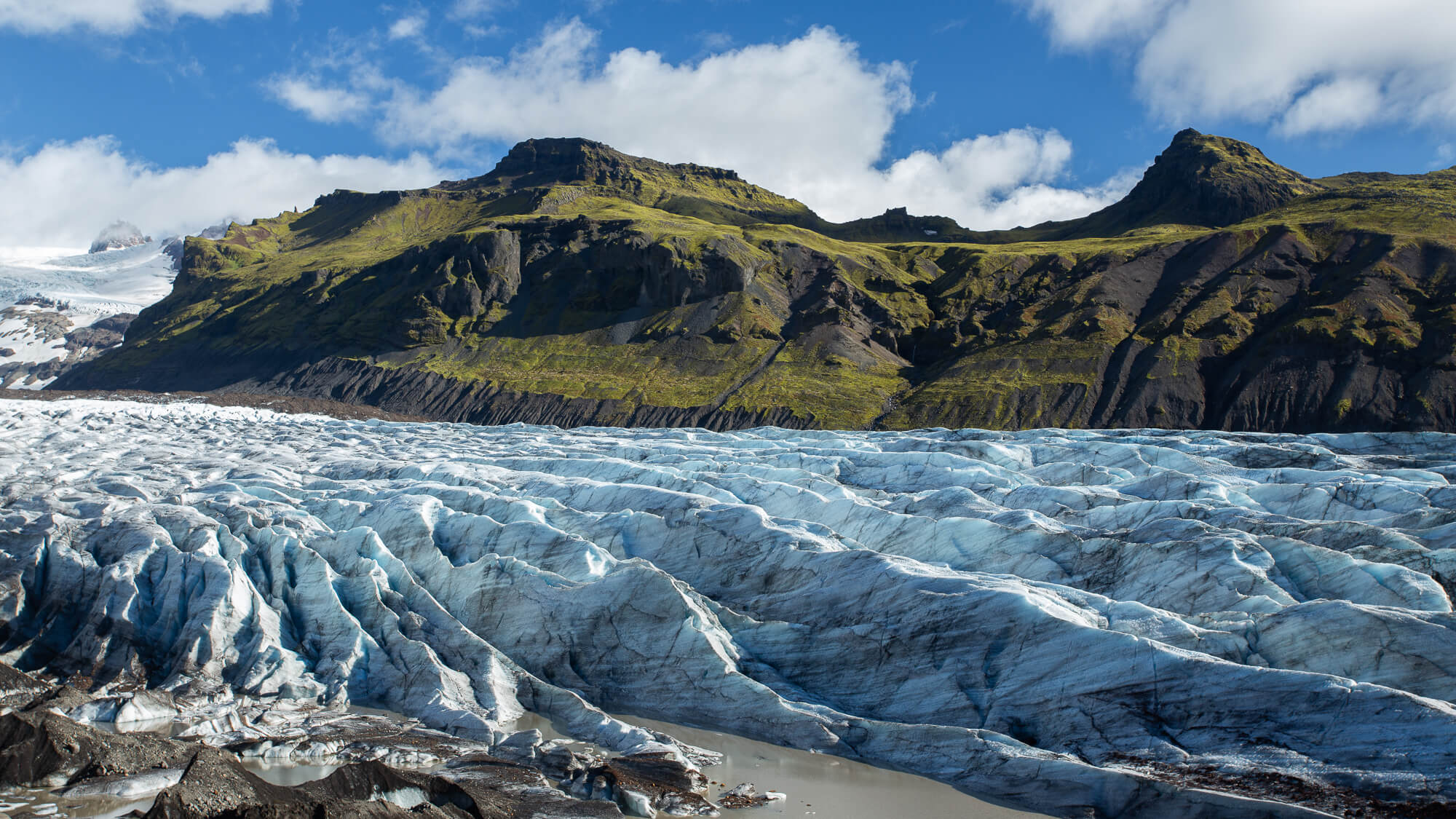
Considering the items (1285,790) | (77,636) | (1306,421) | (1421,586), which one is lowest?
(77,636)

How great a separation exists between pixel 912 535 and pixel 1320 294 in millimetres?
99181

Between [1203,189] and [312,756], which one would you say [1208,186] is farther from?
[312,756]

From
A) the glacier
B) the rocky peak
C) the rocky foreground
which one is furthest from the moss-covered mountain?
the rocky foreground

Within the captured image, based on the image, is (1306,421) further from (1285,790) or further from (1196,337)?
(1285,790)

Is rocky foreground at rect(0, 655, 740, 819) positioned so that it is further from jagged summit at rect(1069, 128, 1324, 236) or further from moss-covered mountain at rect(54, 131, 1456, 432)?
jagged summit at rect(1069, 128, 1324, 236)

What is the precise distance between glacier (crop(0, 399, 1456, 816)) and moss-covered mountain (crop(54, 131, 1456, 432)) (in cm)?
6301

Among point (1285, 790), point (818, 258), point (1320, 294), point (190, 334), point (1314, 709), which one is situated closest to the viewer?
point (1285, 790)

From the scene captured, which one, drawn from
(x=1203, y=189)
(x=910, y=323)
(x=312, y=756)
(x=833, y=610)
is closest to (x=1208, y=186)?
(x=1203, y=189)

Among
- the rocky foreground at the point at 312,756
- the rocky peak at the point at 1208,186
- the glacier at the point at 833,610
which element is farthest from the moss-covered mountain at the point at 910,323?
the rocky foreground at the point at 312,756

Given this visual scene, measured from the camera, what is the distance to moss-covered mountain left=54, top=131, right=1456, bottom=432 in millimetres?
99375

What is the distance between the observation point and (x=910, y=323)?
138 metres

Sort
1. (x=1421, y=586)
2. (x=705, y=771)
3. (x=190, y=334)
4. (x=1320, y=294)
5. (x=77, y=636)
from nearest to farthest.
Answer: (x=705, y=771)
(x=1421, y=586)
(x=77, y=636)
(x=1320, y=294)
(x=190, y=334)

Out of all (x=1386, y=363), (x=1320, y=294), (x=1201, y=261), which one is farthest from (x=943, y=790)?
(x=1201, y=261)

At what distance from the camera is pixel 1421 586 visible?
82.6 ft
